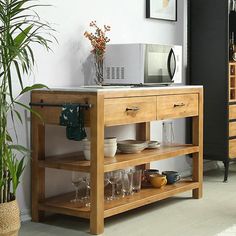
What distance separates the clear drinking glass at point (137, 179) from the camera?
3963 millimetres

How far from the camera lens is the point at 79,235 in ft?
11.2

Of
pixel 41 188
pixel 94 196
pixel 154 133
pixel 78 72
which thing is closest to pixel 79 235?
pixel 94 196

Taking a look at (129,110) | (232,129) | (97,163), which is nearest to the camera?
(97,163)

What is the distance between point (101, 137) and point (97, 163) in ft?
0.50

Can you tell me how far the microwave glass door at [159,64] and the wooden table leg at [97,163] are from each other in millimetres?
753

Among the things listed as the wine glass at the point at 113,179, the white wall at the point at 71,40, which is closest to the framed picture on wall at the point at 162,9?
the white wall at the point at 71,40

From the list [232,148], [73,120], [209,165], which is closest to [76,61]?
[73,120]

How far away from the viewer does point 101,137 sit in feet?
11.0

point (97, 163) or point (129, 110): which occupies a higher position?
point (129, 110)

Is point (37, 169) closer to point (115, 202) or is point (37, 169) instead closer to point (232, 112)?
point (115, 202)

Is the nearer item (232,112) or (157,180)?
(157,180)

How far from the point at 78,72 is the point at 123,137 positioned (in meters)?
0.71

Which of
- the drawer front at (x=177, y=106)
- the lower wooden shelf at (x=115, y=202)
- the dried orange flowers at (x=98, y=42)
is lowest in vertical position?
the lower wooden shelf at (x=115, y=202)

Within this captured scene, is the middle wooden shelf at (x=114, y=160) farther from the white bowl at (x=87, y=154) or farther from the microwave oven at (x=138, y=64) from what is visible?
the microwave oven at (x=138, y=64)
